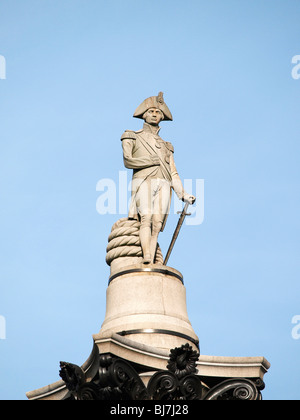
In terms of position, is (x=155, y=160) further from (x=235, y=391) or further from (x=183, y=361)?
(x=235, y=391)

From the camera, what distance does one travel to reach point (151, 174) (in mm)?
23922

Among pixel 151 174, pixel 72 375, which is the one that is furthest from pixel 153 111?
pixel 72 375

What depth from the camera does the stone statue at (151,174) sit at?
23.3 m

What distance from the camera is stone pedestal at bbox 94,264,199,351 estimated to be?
2067cm

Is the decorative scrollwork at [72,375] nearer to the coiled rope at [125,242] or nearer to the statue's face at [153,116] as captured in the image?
the coiled rope at [125,242]

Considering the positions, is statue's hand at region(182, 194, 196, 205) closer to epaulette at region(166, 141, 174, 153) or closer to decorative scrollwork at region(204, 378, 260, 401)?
epaulette at region(166, 141, 174, 153)

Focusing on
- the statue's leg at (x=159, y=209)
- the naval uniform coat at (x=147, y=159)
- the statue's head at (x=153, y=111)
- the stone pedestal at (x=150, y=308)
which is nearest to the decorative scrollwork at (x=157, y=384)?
the stone pedestal at (x=150, y=308)

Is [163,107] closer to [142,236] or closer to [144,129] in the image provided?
[144,129]

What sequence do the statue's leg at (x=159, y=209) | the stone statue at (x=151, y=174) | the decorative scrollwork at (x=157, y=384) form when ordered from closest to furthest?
the decorative scrollwork at (x=157, y=384)
the statue's leg at (x=159, y=209)
the stone statue at (x=151, y=174)

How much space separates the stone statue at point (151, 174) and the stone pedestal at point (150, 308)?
85 centimetres
